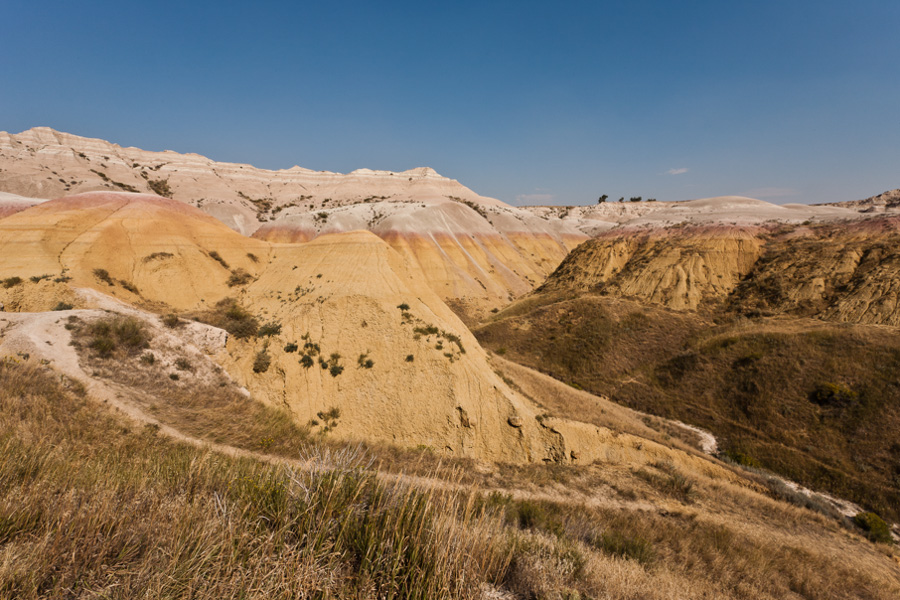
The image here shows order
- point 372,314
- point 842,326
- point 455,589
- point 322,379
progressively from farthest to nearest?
point 842,326
point 372,314
point 322,379
point 455,589

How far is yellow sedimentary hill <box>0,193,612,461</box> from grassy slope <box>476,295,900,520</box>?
40.9 feet

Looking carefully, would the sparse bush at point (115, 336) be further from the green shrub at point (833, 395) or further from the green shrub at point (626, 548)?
the green shrub at point (833, 395)

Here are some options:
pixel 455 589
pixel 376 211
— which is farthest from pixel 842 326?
pixel 376 211

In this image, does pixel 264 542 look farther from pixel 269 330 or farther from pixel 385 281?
pixel 385 281

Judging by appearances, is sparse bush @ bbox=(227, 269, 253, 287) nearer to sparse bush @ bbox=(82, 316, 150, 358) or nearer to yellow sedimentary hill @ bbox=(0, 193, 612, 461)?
yellow sedimentary hill @ bbox=(0, 193, 612, 461)

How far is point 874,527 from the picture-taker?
13344 mm

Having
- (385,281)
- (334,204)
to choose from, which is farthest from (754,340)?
(334,204)

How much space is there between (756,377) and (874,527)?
10.3 metres

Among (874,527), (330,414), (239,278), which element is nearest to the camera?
(874,527)

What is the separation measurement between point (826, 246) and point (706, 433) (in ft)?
83.6

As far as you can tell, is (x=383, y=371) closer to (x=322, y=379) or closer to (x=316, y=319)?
(x=322, y=379)

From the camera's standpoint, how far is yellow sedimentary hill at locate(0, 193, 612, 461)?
14766mm

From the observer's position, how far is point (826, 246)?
31.4m

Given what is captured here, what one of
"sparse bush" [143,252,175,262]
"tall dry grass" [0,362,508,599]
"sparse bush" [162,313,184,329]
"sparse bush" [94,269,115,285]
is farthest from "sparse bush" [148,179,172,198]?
"tall dry grass" [0,362,508,599]
